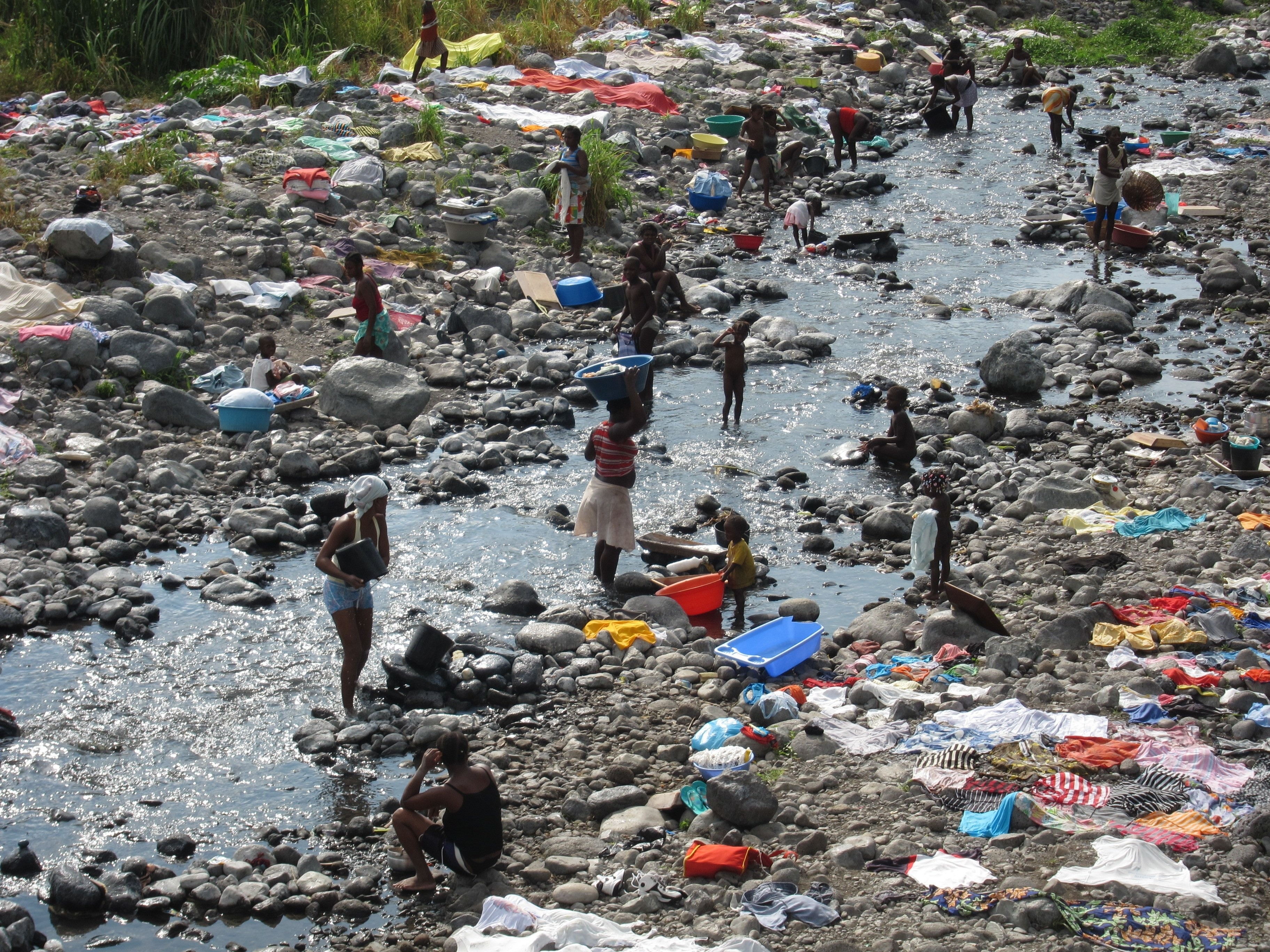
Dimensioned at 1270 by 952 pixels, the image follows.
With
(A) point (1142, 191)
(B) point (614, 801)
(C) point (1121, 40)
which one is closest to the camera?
(B) point (614, 801)

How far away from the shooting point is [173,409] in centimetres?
1032

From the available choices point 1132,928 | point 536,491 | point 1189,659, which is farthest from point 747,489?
point 1132,928

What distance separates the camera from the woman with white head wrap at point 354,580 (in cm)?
659

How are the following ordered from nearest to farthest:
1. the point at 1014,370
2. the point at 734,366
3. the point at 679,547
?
1. the point at 679,547
2. the point at 734,366
3. the point at 1014,370

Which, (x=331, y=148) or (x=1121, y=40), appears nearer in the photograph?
(x=331, y=148)

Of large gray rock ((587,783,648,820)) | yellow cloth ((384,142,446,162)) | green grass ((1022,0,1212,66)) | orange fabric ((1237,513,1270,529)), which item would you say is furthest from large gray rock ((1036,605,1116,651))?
green grass ((1022,0,1212,66))

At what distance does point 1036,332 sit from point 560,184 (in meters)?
6.03

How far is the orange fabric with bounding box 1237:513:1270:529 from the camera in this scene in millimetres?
8359

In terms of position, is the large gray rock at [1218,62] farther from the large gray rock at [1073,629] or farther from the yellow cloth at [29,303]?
the yellow cloth at [29,303]

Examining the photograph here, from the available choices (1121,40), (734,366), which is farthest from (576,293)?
(1121,40)

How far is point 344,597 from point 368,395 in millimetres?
4530

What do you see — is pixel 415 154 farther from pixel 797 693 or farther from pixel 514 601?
pixel 797 693

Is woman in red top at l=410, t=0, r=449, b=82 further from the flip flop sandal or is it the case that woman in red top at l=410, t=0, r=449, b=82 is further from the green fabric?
the flip flop sandal

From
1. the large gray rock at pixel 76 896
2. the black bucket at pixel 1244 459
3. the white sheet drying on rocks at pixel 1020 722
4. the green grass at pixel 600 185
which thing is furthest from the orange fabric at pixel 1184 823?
the green grass at pixel 600 185
